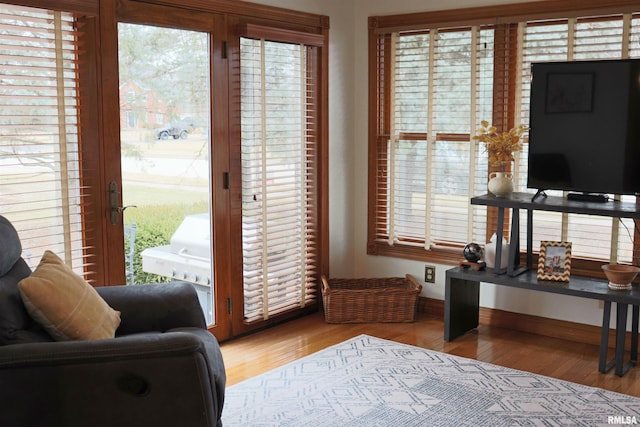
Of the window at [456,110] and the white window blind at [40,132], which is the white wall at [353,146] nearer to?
the window at [456,110]

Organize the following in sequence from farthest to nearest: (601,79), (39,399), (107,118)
Answer: 1. (601,79)
2. (107,118)
3. (39,399)

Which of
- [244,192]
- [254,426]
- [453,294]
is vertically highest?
[244,192]

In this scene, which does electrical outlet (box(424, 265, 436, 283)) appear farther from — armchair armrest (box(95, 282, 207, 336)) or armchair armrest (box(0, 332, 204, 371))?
armchair armrest (box(0, 332, 204, 371))

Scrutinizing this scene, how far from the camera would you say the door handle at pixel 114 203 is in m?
3.71

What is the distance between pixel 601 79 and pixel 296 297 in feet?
7.58

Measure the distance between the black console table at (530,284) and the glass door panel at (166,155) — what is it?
1.48m

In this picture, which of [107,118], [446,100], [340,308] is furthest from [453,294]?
[107,118]

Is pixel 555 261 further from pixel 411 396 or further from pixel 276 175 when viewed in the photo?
pixel 276 175

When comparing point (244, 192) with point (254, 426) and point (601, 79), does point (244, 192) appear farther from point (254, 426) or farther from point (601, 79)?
point (601, 79)

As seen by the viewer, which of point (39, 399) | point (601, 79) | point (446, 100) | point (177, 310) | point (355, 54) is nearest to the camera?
point (39, 399)

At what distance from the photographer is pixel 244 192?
450 cm

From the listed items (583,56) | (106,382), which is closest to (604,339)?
(583,56)

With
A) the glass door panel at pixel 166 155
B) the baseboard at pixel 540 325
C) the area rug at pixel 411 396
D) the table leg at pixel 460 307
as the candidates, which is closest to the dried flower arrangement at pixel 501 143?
the table leg at pixel 460 307

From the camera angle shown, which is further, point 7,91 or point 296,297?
point 296,297
